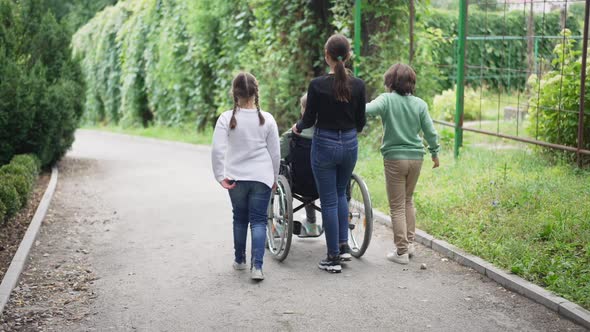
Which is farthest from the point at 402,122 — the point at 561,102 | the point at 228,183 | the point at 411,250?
the point at 561,102

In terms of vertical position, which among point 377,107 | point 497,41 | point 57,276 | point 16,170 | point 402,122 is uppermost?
point 497,41

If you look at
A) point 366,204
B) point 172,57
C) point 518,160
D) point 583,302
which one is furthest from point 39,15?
point 583,302

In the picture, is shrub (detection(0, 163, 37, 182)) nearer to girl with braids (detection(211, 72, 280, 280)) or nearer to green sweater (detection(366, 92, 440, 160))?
girl with braids (detection(211, 72, 280, 280))

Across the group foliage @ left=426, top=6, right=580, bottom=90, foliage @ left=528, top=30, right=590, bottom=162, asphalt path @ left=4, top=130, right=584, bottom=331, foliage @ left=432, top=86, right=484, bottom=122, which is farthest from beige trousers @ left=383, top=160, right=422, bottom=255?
foliage @ left=432, top=86, right=484, bottom=122

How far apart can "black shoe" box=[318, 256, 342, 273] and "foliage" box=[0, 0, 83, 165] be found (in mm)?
6732

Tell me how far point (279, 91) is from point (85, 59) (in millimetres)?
15177

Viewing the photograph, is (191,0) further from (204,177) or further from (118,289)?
(118,289)

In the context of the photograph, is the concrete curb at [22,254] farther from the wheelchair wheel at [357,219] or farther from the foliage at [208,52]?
the foliage at [208,52]

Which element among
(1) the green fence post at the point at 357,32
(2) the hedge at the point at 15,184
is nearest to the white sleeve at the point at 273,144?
(2) the hedge at the point at 15,184

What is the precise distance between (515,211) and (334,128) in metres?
2.30

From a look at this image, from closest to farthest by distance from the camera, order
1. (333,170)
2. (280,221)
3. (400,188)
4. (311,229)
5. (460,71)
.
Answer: (333,170)
(400,188)
(280,221)
(311,229)
(460,71)

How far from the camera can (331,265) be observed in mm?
6340

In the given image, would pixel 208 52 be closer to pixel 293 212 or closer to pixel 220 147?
pixel 293 212

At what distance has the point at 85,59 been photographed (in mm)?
28578
